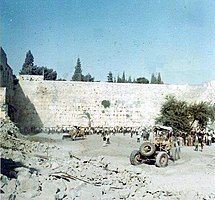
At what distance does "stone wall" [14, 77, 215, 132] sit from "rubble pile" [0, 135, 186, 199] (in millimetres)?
29017

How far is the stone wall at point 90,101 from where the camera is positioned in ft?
147

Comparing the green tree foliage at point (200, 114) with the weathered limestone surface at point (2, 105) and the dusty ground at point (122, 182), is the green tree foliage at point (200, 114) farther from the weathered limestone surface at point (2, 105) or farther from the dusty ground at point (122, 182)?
the dusty ground at point (122, 182)

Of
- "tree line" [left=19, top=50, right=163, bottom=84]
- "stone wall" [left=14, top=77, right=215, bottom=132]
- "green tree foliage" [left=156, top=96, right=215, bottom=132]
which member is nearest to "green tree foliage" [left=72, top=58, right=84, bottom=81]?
"tree line" [left=19, top=50, right=163, bottom=84]

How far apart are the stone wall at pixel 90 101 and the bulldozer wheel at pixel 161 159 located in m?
28.3

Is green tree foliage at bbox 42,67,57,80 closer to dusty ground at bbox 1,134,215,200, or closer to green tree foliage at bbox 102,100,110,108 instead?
green tree foliage at bbox 102,100,110,108

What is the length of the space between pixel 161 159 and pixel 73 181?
6295mm

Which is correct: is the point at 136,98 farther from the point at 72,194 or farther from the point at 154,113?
the point at 72,194

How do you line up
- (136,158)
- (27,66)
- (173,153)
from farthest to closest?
1. (27,66)
2. (173,153)
3. (136,158)

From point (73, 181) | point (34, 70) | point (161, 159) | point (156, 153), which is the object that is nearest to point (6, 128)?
point (156, 153)

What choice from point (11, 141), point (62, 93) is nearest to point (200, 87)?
point (62, 93)

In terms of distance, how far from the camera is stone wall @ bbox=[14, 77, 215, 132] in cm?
4494

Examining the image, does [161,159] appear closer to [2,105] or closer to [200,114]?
[200,114]

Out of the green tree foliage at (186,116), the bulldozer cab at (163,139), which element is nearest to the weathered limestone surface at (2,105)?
the green tree foliage at (186,116)

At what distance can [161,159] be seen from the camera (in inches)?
687
